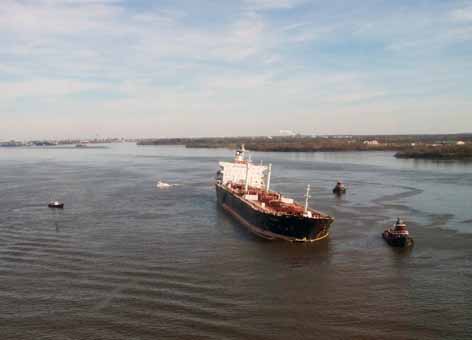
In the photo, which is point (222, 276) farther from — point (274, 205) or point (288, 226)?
point (274, 205)

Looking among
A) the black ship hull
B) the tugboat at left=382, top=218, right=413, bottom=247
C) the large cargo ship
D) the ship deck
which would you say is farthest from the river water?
the ship deck

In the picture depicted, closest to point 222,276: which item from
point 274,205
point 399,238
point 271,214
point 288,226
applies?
point 288,226

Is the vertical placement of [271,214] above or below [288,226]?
above

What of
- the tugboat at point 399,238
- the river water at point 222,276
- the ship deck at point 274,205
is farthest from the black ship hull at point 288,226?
the tugboat at point 399,238

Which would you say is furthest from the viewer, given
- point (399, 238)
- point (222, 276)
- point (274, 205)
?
point (274, 205)

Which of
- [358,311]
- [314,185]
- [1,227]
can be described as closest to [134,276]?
[358,311]

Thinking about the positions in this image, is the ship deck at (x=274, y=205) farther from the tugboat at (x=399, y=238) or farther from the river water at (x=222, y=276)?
the tugboat at (x=399, y=238)

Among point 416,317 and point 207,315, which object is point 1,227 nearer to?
point 207,315
